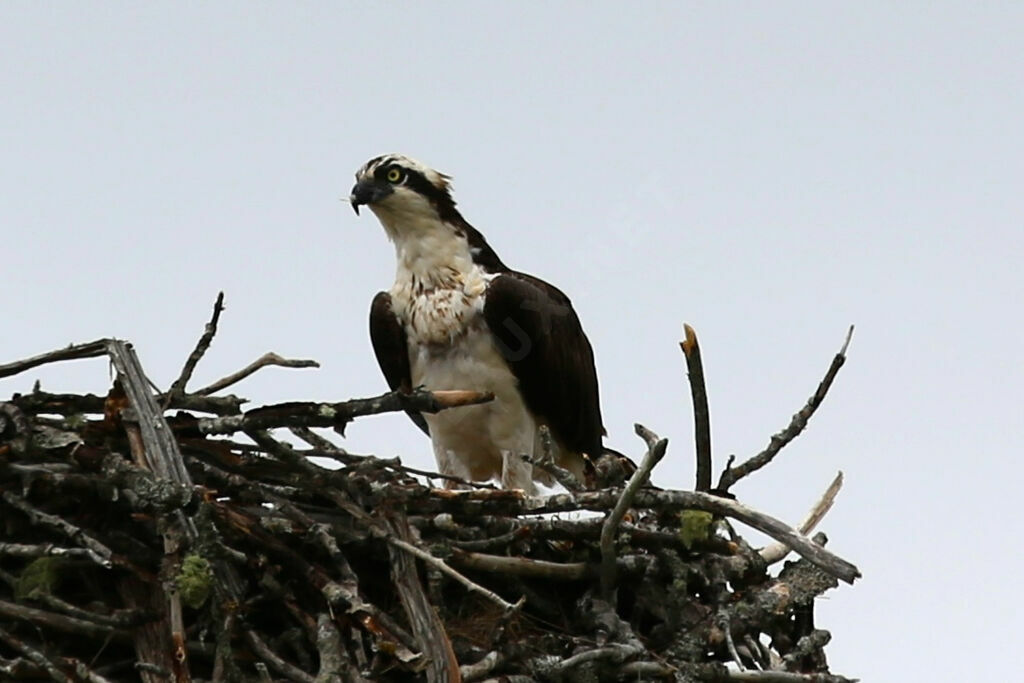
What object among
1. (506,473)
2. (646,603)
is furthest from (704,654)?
(506,473)

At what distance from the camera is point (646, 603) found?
4.57 metres

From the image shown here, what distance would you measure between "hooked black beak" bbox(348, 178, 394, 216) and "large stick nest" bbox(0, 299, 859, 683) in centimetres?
212

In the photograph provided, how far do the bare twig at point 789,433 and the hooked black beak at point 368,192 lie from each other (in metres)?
2.70

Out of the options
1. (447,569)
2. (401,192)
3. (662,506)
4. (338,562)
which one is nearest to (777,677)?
(662,506)

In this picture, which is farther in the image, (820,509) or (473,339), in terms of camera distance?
(473,339)

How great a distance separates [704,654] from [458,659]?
685 mm

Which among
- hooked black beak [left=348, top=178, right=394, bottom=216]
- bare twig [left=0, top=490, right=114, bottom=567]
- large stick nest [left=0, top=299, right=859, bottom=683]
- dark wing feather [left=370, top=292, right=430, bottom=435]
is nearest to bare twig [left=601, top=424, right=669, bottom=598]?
large stick nest [left=0, top=299, right=859, bottom=683]

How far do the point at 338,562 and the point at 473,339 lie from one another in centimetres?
238

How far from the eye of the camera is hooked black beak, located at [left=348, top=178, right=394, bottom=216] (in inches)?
268

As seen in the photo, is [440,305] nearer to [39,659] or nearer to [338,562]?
[338,562]

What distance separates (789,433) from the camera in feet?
15.0

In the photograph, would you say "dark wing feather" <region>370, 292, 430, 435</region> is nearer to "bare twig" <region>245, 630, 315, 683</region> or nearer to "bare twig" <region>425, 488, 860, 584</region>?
"bare twig" <region>425, 488, 860, 584</region>

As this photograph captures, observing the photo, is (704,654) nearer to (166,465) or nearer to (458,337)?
(166,465)

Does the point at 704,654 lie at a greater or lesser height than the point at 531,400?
lesser
